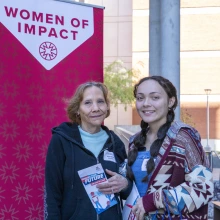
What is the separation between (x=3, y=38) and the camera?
317 centimetres

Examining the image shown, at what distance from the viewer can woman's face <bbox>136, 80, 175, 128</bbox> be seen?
2.32m

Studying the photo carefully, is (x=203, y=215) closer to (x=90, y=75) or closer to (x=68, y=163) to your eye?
(x=68, y=163)

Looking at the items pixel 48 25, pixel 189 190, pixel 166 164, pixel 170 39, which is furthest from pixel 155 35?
pixel 189 190

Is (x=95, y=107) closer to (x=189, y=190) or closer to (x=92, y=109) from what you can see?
(x=92, y=109)

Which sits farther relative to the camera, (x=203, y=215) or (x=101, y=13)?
(x=101, y=13)

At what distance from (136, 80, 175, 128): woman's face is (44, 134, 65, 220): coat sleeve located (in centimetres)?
55

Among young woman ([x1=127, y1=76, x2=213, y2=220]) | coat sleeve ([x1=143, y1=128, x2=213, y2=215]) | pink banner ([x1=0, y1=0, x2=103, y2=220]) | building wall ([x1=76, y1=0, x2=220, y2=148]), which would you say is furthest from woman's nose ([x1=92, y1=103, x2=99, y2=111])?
building wall ([x1=76, y1=0, x2=220, y2=148])

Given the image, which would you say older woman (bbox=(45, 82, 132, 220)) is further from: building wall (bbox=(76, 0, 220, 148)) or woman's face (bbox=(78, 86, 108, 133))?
building wall (bbox=(76, 0, 220, 148))

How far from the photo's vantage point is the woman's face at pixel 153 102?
232 cm

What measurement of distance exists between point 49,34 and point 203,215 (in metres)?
1.87

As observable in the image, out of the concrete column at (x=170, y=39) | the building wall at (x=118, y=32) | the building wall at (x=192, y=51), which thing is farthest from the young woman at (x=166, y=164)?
the building wall at (x=118, y=32)

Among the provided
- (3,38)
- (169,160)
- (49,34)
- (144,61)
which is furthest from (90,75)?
(144,61)

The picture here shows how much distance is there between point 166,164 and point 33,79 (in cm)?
150

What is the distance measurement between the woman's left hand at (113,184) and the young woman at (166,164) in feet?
A: 0.18
